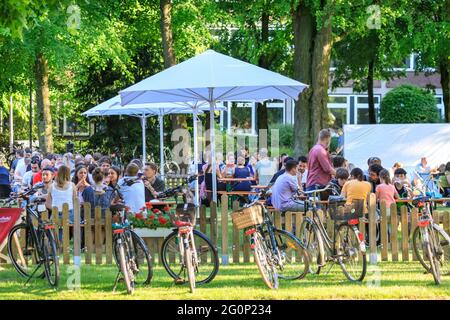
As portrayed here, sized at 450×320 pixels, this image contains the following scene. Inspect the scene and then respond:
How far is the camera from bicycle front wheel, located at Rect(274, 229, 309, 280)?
12.7m

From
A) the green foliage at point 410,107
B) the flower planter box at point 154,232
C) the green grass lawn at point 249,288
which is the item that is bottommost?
the green grass lawn at point 249,288

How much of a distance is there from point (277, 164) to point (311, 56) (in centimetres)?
317

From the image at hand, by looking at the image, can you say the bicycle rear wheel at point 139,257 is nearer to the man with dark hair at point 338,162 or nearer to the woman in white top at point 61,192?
the woman in white top at point 61,192

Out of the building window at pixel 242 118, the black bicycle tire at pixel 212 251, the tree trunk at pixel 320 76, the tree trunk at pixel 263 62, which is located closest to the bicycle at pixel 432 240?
the black bicycle tire at pixel 212 251

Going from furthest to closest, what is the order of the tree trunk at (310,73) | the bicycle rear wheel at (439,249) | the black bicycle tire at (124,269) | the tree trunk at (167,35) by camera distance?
the tree trunk at (167,35), the tree trunk at (310,73), the bicycle rear wheel at (439,249), the black bicycle tire at (124,269)

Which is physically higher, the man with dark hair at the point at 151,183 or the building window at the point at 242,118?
the building window at the point at 242,118

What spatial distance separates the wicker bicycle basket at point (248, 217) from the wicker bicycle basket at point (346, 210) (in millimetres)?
1116

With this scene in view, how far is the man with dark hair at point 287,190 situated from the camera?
16.1m

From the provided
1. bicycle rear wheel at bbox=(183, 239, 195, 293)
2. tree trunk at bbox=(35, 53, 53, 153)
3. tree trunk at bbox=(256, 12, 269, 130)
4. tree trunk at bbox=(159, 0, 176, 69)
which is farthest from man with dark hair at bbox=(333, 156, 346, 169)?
tree trunk at bbox=(256, 12, 269, 130)

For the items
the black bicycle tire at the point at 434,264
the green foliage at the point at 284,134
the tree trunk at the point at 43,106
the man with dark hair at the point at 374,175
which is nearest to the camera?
the black bicycle tire at the point at 434,264

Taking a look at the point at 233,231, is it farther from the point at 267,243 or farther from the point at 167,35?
the point at 167,35

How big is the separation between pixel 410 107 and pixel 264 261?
129 feet

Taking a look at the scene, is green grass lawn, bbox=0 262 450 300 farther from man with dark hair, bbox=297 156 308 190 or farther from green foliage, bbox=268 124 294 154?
green foliage, bbox=268 124 294 154

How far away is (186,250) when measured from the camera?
12242mm
